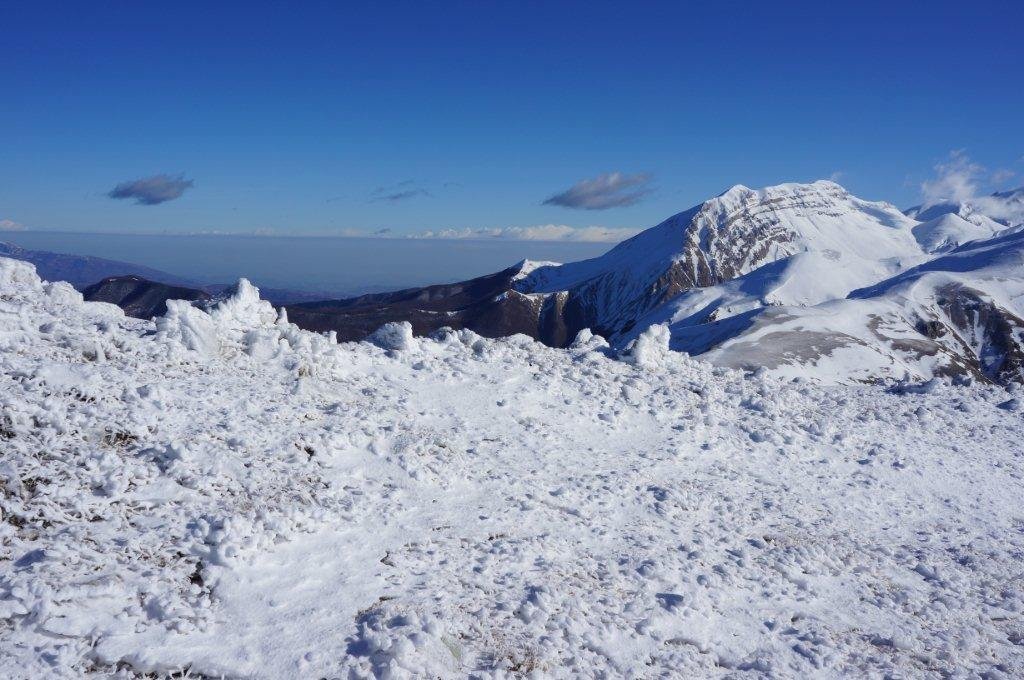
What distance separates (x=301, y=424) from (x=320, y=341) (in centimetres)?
492

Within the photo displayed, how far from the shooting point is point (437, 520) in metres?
13.9

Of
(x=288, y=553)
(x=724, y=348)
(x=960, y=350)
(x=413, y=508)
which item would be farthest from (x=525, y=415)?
(x=960, y=350)

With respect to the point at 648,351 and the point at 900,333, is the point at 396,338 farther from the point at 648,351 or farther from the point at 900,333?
the point at 900,333

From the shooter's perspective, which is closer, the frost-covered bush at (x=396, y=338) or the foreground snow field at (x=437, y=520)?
the foreground snow field at (x=437, y=520)

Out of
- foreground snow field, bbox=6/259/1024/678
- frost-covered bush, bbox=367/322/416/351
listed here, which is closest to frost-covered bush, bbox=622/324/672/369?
foreground snow field, bbox=6/259/1024/678

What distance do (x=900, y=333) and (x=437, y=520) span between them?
106 meters

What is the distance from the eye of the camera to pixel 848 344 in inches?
3152

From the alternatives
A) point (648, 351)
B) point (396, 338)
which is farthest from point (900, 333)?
point (396, 338)

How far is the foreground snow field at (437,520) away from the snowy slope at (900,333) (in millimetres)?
39455

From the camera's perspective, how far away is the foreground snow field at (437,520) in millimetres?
9852

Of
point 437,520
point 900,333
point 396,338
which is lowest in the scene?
point 900,333

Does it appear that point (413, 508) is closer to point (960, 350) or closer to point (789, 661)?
point (789, 661)

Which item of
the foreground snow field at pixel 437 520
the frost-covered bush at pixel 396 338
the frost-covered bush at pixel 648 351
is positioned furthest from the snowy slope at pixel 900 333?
the frost-covered bush at pixel 396 338

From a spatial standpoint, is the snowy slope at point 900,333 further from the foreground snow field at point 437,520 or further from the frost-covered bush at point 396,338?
the frost-covered bush at point 396,338
